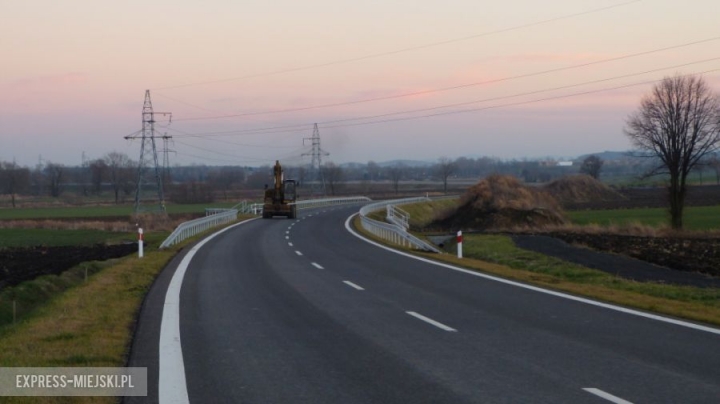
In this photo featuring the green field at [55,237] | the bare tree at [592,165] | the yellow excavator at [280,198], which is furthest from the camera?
the bare tree at [592,165]

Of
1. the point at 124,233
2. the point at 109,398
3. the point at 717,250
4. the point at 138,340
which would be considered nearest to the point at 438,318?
the point at 138,340

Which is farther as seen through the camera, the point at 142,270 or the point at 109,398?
the point at 142,270

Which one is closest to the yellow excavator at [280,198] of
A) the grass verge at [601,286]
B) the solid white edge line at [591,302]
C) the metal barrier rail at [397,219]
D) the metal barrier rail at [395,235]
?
the metal barrier rail at [397,219]

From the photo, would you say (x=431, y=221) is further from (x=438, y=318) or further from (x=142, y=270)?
(x=438, y=318)

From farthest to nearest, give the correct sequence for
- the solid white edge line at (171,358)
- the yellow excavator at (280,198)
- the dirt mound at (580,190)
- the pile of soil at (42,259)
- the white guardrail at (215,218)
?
the dirt mound at (580,190) < the yellow excavator at (280,198) < the white guardrail at (215,218) < the pile of soil at (42,259) < the solid white edge line at (171,358)

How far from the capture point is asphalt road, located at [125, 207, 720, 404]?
9.05 metres

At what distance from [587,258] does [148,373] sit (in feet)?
78.6

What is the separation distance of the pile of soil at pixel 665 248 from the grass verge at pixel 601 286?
151 inches

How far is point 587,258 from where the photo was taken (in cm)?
3167

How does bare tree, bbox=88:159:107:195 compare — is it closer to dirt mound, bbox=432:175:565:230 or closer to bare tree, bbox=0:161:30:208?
bare tree, bbox=0:161:30:208

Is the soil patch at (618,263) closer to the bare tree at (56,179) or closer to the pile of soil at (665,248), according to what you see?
the pile of soil at (665,248)

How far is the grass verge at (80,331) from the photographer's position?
1059 cm

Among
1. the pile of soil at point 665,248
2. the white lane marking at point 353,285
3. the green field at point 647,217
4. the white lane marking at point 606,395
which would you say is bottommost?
the green field at point 647,217

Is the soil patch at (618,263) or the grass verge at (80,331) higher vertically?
the grass verge at (80,331)
